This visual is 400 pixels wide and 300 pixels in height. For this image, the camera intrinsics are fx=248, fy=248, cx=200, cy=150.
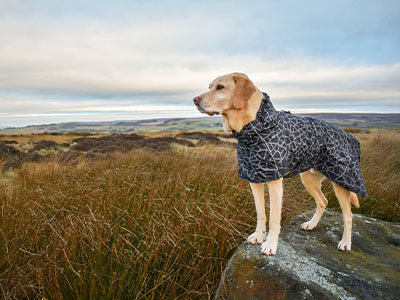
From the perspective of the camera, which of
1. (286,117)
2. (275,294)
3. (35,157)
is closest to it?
(275,294)

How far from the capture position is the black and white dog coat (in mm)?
2521

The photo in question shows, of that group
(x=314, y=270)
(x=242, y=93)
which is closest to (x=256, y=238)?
(x=314, y=270)

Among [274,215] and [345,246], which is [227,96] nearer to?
[274,215]

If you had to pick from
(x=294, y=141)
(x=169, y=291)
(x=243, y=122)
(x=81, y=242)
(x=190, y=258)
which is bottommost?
(x=169, y=291)

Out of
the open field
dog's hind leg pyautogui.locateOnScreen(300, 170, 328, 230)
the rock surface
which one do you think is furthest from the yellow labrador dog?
the open field

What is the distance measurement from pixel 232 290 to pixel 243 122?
5.13 ft

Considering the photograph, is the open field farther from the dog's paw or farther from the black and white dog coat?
the black and white dog coat

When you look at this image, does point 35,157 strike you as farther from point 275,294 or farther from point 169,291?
point 275,294

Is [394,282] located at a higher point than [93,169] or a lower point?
lower

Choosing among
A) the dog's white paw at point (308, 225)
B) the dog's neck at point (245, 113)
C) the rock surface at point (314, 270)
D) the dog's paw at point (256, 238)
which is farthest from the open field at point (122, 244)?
the dog's neck at point (245, 113)

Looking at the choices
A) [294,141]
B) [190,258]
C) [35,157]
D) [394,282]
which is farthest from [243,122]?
[35,157]

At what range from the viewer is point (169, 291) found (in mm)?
2375

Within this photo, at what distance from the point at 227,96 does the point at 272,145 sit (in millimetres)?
680

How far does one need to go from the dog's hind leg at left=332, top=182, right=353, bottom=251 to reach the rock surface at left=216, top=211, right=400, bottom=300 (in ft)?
0.29
